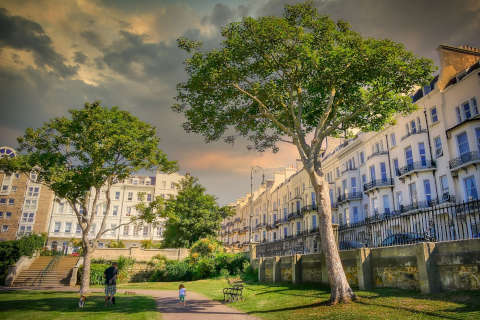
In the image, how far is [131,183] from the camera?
7425cm

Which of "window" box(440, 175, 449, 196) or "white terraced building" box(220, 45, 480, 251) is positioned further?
"window" box(440, 175, 449, 196)

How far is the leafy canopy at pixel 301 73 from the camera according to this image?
1295 cm

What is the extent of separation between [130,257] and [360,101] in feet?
112

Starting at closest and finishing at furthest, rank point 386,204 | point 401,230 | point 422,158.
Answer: point 401,230, point 422,158, point 386,204

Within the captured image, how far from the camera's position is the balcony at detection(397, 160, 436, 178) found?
100ft

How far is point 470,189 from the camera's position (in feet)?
86.9

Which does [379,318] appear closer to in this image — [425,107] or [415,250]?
[415,250]

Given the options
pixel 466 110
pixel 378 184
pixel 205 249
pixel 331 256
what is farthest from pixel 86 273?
pixel 466 110

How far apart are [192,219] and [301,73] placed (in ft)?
121

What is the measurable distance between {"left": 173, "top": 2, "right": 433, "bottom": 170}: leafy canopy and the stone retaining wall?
15.4 ft

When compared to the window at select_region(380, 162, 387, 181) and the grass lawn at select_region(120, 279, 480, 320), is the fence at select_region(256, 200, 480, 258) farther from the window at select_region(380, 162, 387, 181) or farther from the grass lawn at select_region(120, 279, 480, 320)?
the window at select_region(380, 162, 387, 181)

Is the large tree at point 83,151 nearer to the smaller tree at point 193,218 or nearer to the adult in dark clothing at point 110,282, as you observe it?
the adult in dark clothing at point 110,282

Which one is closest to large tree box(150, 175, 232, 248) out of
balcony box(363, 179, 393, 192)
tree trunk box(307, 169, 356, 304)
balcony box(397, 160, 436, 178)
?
balcony box(363, 179, 393, 192)

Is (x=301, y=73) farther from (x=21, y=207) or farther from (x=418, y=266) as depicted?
(x=21, y=207)
